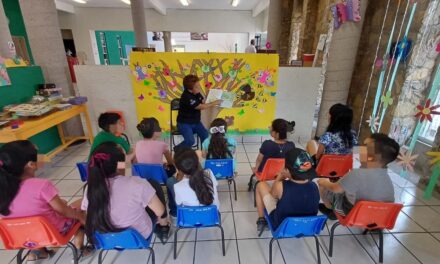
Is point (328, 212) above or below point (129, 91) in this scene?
below

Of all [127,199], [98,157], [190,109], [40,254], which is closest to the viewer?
[98,157]

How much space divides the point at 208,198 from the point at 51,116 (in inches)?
99.4

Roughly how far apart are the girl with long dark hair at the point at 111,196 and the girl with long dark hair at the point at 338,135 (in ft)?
5.84

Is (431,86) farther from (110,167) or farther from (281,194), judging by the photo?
(110,167)

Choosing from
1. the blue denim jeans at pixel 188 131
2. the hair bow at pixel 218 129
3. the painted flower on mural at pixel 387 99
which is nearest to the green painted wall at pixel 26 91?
the blue denim jeans at pixel 188 131

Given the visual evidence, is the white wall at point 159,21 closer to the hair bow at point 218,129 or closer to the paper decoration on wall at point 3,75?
the paper decoration on wall at point 3,75

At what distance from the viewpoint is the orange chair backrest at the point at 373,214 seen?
4.97ft

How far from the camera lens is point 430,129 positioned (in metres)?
2.81

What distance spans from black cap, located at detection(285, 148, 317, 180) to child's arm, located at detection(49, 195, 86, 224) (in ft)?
4.90

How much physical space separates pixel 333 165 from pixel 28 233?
96.5 inches

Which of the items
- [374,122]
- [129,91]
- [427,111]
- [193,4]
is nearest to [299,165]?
[427,111]

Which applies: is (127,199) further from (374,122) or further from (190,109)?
(374,122)

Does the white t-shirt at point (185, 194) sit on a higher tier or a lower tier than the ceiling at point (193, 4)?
lower

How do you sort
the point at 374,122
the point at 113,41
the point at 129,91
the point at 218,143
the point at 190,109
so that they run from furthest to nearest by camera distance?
the point at 113,41
the point at 129,91
the point at 374,122
the point at 190,109
the point at 218,143
